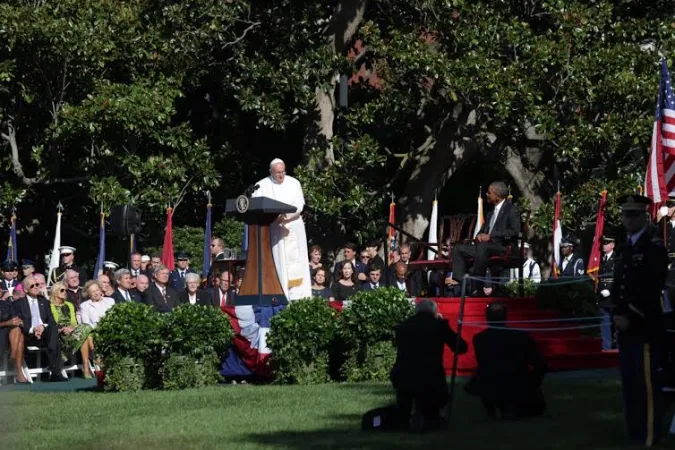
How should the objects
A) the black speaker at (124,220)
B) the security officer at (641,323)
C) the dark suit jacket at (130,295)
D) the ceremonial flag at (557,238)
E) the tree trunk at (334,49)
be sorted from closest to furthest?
1. the security officer at (641,323)
2. the dark suit jacket at (130,295)
3. the black speaker at (124,220)
4. the ceremonial flag at (557,238)
5. the tree trunk at (334,49)

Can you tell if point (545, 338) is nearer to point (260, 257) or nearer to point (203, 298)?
point (260, 257)

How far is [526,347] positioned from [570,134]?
13.0 m

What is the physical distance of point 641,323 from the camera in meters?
11.5

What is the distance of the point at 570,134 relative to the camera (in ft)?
86.5

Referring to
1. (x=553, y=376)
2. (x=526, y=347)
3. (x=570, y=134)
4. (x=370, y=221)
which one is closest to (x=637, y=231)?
(x=526, y=347)

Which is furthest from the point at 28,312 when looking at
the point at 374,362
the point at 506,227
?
the point at 506,227

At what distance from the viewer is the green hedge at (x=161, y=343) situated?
1741 cm

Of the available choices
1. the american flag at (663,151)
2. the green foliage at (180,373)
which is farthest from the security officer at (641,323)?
the green foliage at (180,373)

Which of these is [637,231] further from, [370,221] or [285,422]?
[370,221]

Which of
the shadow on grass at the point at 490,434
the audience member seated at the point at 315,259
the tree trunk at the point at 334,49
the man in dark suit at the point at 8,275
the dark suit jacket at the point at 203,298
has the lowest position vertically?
the shadow on grass at the point at 490,434

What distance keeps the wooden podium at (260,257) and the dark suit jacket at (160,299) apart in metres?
2.20

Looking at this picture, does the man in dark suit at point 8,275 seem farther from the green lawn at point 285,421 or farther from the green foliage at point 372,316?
the green foliage at point 372,316

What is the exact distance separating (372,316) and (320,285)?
4.57 m

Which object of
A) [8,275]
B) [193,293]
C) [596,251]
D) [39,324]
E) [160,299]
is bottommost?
[39,324]
